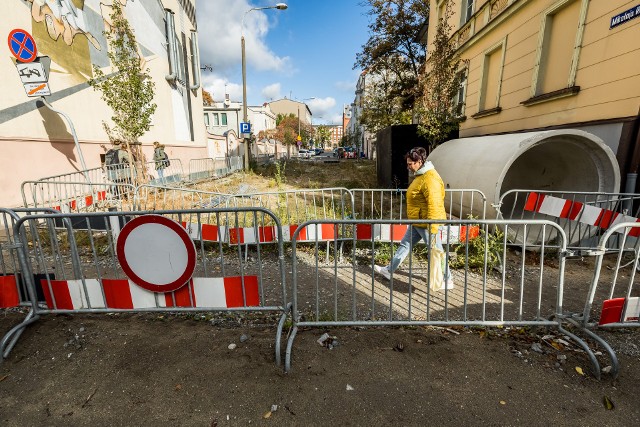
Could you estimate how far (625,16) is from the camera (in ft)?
16.7

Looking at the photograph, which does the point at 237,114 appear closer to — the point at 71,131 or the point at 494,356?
the point at 71,131

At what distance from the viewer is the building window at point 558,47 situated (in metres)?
6.17

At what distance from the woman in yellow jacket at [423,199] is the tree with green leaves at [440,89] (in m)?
6.25

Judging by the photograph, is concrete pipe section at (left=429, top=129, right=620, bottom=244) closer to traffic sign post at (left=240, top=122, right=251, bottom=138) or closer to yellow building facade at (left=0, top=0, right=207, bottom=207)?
yellow building facade at (left=0, top=0, right=207, bottom=207)

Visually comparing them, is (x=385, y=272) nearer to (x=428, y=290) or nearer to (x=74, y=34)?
(x=428, y=290)

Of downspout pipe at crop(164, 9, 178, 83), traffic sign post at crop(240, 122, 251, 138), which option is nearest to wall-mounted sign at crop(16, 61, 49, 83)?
downspout pipe at crop(164, 9, 178, 83)

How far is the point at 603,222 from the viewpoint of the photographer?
4.39m

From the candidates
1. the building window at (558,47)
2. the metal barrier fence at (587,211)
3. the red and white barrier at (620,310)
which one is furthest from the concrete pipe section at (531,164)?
the red and white barrier at (620,310)

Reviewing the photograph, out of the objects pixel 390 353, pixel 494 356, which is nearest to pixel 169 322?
pixel 390 353

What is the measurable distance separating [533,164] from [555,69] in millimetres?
2114

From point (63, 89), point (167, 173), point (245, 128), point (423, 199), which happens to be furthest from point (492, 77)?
point (167, 173)

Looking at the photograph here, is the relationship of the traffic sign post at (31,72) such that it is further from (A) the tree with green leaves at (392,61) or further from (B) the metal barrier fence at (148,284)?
(A) the tree with green leaves at (392,61)

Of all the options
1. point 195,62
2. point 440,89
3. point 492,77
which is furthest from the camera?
point 195,62

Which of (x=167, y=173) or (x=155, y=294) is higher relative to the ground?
(x=167, y=173)
